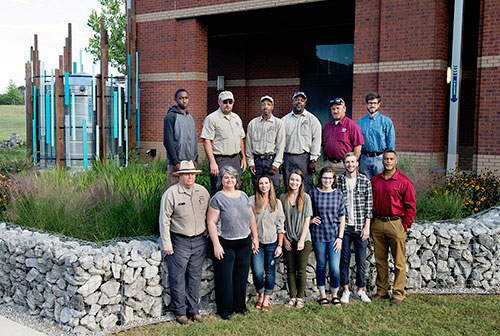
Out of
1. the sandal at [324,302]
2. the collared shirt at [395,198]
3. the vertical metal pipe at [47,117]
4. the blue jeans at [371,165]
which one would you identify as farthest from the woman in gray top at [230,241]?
the vertical metal pipe at [47,117]

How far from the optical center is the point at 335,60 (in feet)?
57.1

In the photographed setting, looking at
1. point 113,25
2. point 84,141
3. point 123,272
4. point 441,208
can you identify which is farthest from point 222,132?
point 113,25

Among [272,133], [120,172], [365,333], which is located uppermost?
[272,133]

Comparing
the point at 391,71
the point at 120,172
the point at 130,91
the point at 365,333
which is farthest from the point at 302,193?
the point at 130,91

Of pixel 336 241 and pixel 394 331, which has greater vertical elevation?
pixel 336 241

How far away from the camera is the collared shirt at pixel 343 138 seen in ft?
23.1

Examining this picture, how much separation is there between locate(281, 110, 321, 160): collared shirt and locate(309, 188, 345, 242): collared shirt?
1181 millimetres

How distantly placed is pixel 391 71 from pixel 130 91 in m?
7.82

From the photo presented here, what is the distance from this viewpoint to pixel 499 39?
36.3ft

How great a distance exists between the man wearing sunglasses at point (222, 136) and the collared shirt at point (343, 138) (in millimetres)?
1354

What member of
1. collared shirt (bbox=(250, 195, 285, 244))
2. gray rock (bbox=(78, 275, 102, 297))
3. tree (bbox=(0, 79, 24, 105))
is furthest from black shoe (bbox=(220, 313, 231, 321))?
tree (bbox=(0, 79, 24, 105))

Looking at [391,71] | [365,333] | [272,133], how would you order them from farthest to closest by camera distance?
[391,71]
[272,133]
[365,333]

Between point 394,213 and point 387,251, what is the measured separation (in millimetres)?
556

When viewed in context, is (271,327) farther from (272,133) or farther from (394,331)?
(272,133)
